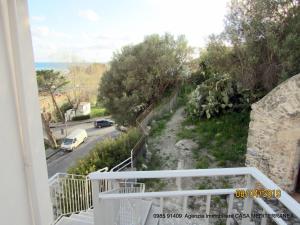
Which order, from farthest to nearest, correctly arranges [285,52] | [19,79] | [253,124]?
[285,52]
[253,124]
[19,79]

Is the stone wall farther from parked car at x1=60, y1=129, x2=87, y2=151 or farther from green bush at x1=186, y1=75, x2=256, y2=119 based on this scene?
parked car at x1=60, y1=129, x2=87, y2=151

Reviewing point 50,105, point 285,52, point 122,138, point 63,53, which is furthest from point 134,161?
point 63,53

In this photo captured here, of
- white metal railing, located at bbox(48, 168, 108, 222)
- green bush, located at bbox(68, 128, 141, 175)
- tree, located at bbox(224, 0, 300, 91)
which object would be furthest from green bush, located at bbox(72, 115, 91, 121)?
white metal railing, located at bbox(48, 168, 108, 222)

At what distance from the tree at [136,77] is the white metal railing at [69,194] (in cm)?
721

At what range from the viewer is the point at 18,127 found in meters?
0.96

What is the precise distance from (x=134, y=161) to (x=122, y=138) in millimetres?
1025

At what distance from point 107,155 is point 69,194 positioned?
3.96 metres

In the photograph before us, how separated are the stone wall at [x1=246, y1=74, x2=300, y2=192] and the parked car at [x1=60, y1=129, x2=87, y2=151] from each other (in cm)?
1061

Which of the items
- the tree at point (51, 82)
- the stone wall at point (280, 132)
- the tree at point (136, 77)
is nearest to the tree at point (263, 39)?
the stone wall at point (280, 132)

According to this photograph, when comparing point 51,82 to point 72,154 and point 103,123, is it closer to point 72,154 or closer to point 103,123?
point 72,154

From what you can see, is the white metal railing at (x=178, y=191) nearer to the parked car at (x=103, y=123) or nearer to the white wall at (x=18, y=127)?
the white wall at (x=18, y=127)

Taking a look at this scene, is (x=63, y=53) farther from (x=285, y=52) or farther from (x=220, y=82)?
(x=285, y=52)

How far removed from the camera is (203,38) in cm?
855

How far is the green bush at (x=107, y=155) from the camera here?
7812 mm
